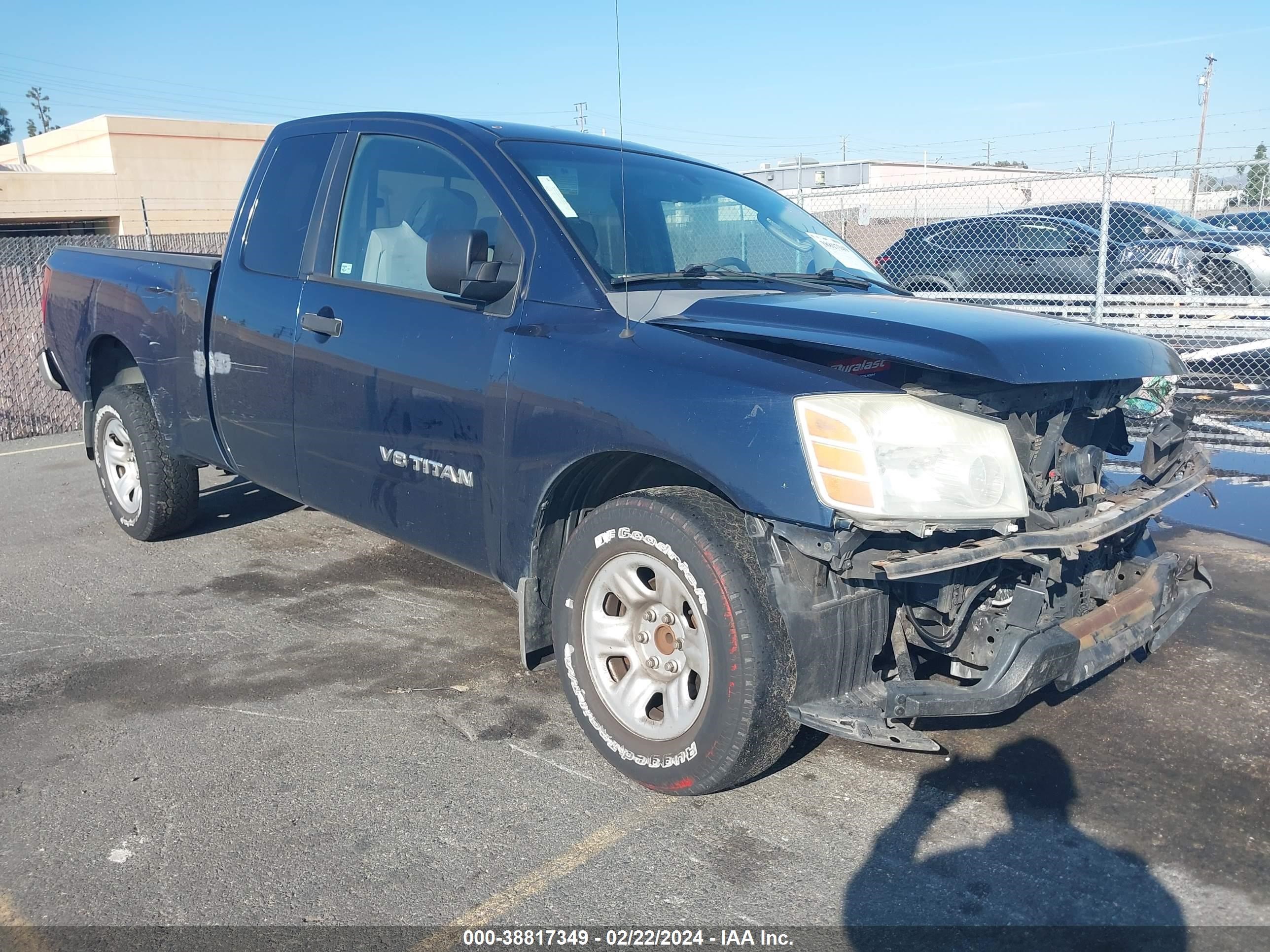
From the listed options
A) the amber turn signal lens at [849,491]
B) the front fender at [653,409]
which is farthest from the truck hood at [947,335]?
the amber turn signal lens at [849,491]

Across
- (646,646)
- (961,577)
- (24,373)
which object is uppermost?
(961,577)

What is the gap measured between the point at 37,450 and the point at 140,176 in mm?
32625

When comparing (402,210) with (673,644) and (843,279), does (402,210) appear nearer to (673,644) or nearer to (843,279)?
(843,279)

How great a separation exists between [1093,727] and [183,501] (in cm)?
448

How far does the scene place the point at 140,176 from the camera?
122 ft

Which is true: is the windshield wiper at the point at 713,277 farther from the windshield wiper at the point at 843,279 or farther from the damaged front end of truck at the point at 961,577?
the damaged front end of truck at the point at 961,577

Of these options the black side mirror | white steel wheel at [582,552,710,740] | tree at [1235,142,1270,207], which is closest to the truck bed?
the black side mirror

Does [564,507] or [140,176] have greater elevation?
[140,176]

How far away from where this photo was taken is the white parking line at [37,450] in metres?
8.62

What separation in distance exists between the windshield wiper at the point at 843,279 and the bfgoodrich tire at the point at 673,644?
4.15ft

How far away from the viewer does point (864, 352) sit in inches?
114

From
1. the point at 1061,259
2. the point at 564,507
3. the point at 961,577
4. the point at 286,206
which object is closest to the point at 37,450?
the point at 286,206

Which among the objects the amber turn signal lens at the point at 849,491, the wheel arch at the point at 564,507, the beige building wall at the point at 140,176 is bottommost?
the wheel arch at the point at 564,507

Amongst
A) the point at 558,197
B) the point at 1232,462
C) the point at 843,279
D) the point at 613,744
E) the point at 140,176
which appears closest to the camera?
the point at 613,744
